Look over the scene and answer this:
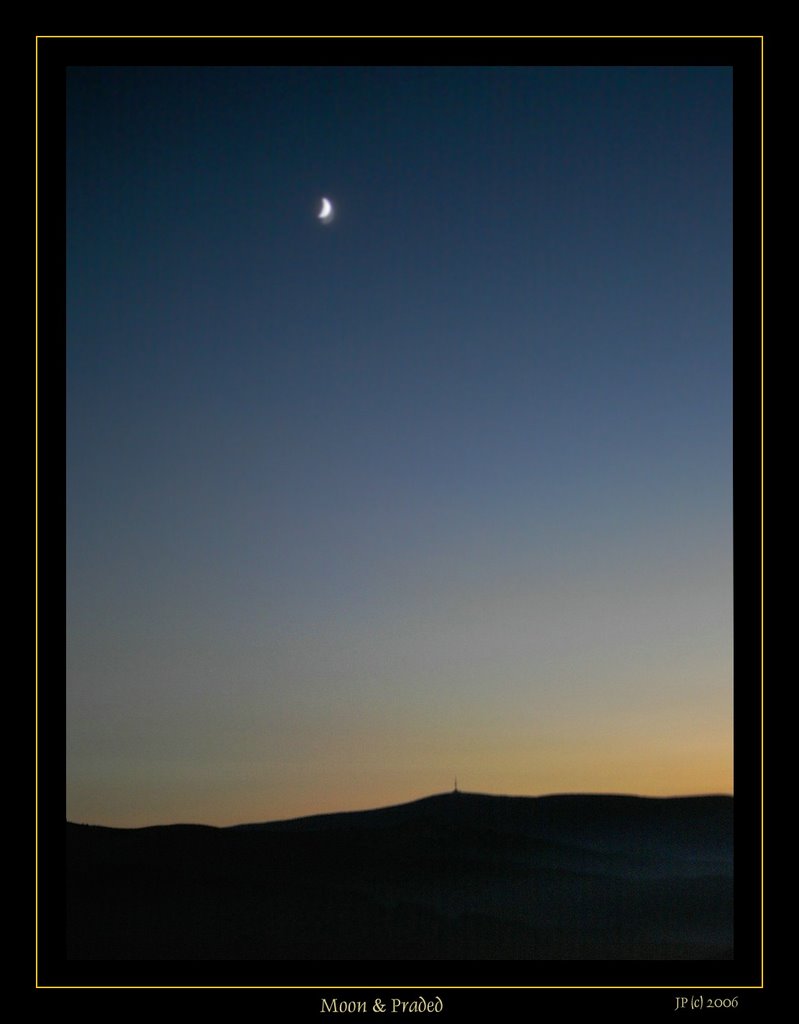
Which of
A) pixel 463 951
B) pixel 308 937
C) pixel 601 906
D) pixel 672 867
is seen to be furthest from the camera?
pixel 672 867

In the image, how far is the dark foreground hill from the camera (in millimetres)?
19219

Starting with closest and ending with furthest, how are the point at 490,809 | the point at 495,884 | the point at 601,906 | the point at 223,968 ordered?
the point at 223,968
the point at 601,906
the point at 495,884
the point at 490,809

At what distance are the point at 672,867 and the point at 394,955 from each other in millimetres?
11383

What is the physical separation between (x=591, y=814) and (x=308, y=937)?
48.4 ft

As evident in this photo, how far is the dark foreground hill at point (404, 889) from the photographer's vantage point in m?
19.2

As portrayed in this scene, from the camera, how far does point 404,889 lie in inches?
923
